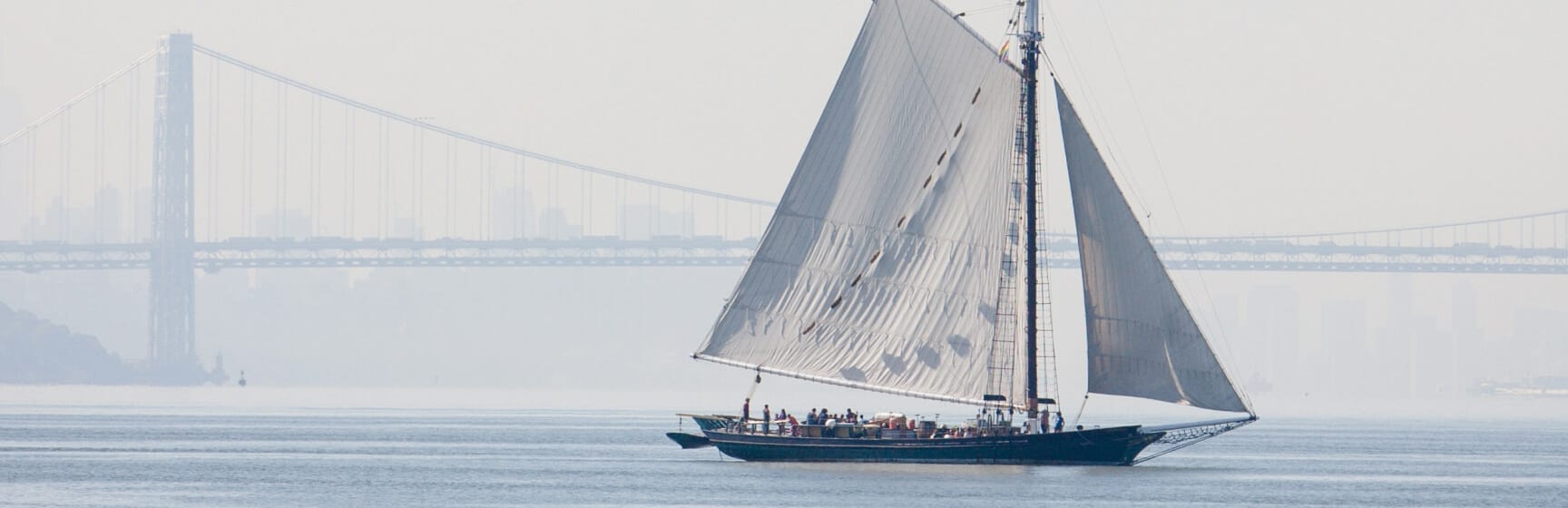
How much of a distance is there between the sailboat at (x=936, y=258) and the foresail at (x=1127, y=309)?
3 cm

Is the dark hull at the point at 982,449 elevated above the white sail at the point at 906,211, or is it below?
below

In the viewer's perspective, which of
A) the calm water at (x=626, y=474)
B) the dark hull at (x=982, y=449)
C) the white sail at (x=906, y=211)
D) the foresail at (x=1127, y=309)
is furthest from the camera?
the dark hull at (x=982, y=449)

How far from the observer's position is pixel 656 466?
161 ft

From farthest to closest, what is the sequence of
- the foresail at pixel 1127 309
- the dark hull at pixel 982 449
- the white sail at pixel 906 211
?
the dark hull at pixel 982 449 → the white sail at pixel 906 211 → the foresail at pixel 1127 309

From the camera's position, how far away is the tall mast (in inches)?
1747

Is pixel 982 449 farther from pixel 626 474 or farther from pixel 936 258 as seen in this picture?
pixel 626 474

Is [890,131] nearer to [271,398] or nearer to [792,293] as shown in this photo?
[792,293]

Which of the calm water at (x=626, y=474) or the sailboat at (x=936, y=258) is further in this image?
the sailboat at (x=936, y=258)

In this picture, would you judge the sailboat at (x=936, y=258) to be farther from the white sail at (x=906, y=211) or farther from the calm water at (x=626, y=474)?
the calm water at (x=626, y=474)

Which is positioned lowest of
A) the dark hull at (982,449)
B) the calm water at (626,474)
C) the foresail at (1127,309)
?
the calm water at (626,474)

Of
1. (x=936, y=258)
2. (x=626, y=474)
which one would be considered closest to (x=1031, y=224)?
(x=936, y=258)

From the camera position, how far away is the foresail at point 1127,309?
141ft

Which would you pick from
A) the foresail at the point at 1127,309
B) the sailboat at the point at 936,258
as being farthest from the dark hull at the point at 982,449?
the foresail at the point at 1127,309

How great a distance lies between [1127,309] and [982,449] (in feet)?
11.0
